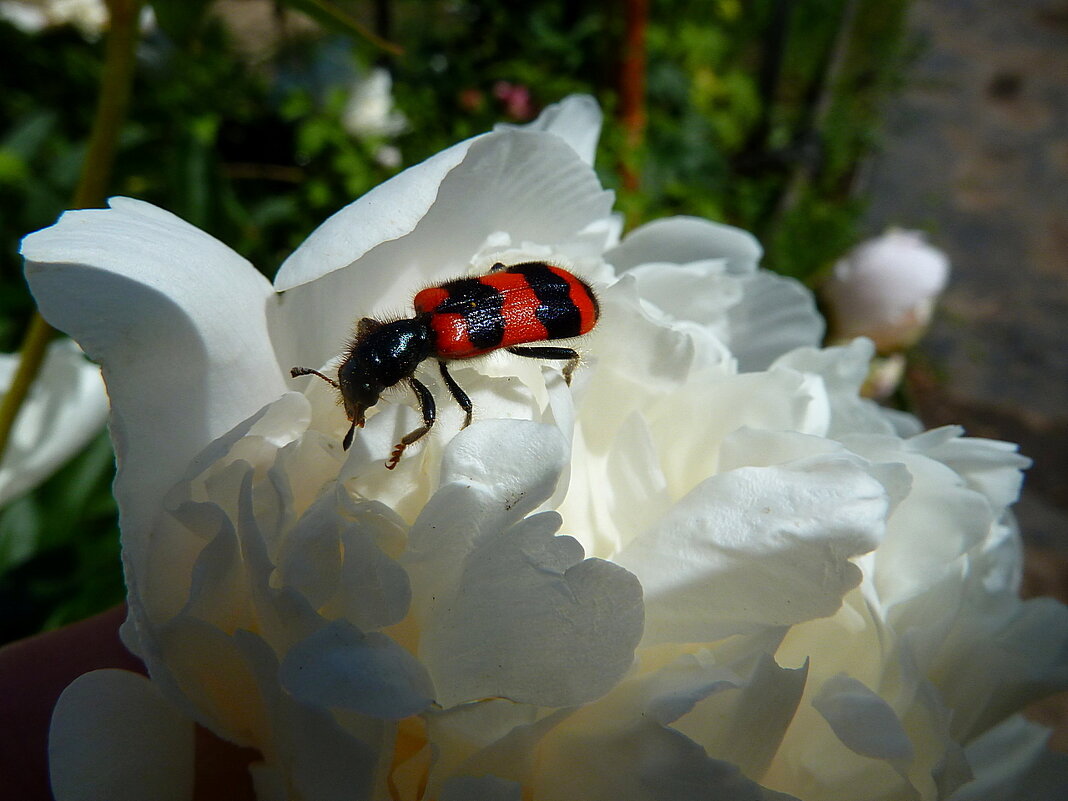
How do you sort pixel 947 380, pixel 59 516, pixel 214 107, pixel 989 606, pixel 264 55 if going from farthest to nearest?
pixel 947 380 → pixel 264 55 → pixel 214 107 → pixel 59 516 → pixel 989 606

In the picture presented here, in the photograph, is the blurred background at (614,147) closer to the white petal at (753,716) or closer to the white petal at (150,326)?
the white petal at (150,326)

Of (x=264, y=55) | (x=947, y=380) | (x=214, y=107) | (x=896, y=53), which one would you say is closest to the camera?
(x=214, y=107)

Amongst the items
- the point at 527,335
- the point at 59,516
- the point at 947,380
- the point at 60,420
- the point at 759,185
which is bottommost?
the point at 947,380

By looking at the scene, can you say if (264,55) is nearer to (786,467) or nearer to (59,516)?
(59,516)

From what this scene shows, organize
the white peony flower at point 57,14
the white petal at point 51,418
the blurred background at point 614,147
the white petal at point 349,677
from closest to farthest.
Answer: the white petal at point 349,677, the white petal at point 51,418, the blurred background at point 614,147, the white peony flower at point 57,14

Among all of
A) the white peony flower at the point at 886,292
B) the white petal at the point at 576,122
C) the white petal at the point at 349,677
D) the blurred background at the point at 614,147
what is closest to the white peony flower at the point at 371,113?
the blurred background at the point at 614,147

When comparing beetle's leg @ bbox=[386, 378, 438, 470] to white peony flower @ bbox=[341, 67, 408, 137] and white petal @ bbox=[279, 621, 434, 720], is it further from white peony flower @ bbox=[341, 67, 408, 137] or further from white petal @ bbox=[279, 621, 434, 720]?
white peony flower @ bbox=[341, 67, 408, 137]

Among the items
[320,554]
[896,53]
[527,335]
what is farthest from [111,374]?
[896,53]
